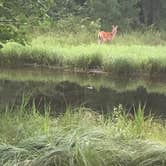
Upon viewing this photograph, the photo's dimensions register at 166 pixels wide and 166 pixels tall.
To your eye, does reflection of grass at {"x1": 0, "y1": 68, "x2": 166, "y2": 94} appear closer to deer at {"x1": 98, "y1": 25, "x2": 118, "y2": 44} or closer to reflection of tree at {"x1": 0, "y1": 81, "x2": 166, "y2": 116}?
reflection of tree at {"x1": 0, "y1": 81, "x2": 166, "y2": 116}

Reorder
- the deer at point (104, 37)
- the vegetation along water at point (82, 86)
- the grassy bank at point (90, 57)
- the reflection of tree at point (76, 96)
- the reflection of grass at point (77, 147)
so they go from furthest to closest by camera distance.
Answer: the deer at point (104, 37) < the grassy bank at point (90, 57) < the reflection of tree at point (76, 96) < the vegetation along water at point (82, 86) < the reflection of grass at point (77, 147)

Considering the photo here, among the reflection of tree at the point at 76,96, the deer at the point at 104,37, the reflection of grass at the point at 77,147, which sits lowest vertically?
the reflection of tree at the point at 76,96

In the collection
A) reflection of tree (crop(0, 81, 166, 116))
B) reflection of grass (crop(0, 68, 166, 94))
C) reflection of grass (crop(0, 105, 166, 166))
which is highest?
reflection of grass (crop(0, 105, 166, 166))

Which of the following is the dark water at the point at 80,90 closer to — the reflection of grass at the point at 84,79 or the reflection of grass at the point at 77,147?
the reflection of grass at the point at 84,79

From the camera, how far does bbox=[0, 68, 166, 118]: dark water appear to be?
979 cm

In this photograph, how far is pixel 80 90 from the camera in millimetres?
11781

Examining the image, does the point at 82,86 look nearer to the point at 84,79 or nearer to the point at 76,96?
the point at 84,79

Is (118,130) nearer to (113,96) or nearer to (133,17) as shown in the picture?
(113,96)

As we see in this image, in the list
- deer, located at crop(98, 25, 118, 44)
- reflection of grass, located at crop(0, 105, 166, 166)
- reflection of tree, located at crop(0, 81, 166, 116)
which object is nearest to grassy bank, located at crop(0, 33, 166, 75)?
reflection of tree, located at crop(0, 81, 166, 116)

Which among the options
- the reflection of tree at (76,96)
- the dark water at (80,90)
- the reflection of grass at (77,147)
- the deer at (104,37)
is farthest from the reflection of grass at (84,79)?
the reflection of grass at (77,147)

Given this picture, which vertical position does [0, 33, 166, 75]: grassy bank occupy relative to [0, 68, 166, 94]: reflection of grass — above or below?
above

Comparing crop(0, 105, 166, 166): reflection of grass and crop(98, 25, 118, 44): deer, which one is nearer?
crop(0, 105, 166, 166): reflection of grass

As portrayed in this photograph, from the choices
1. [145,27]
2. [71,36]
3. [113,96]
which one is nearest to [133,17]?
[145,27]

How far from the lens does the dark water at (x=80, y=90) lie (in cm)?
979
